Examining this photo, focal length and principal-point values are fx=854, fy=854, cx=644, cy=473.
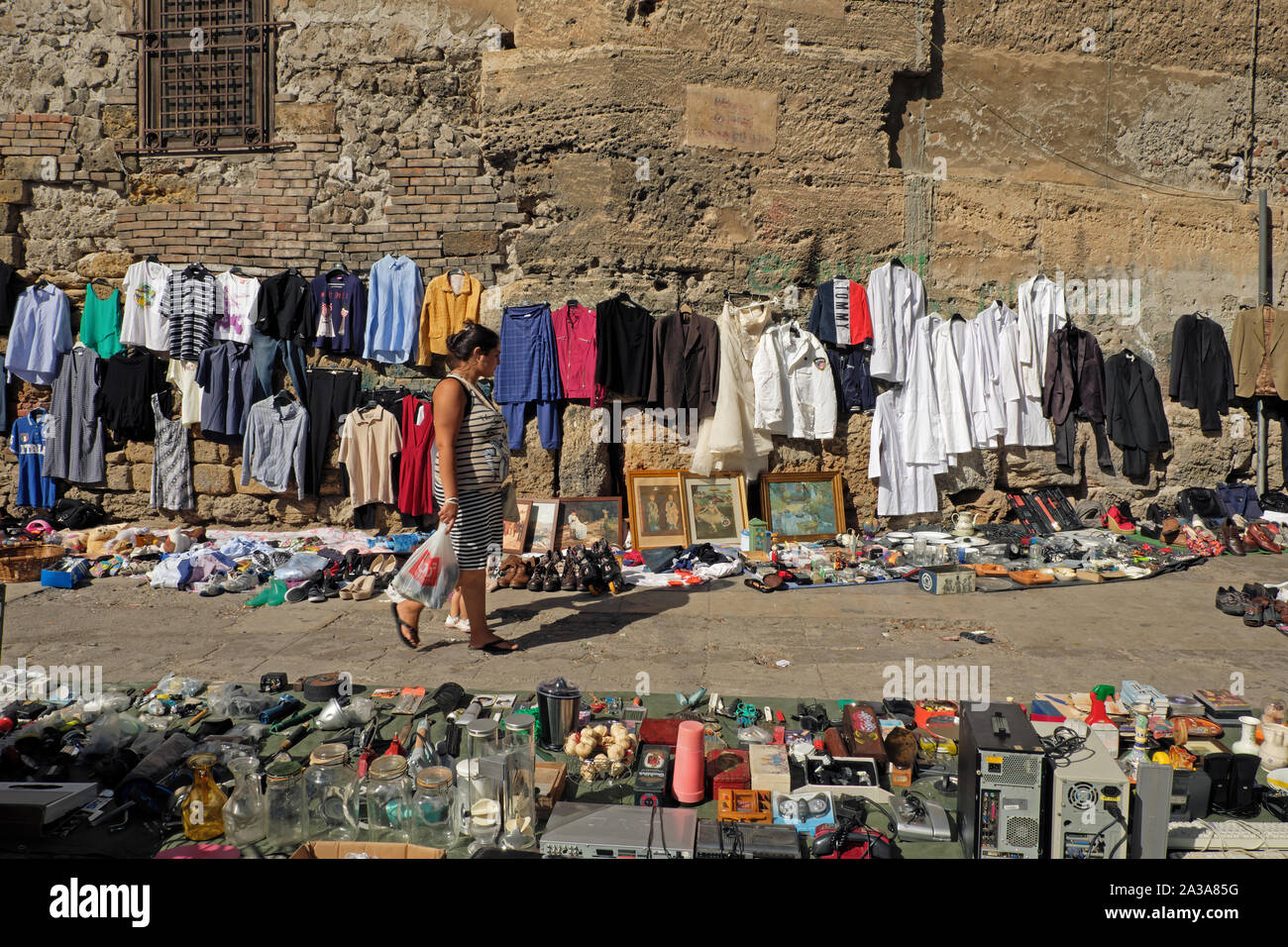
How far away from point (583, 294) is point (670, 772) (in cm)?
502

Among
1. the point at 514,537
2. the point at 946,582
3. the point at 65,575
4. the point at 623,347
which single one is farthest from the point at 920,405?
the point at 65,575

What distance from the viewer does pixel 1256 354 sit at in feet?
26.3

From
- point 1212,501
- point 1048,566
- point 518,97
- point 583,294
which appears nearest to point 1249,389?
point 1212,501

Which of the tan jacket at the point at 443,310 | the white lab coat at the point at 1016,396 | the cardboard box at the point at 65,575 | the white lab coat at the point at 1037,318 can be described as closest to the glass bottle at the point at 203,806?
the cardboard box at the point at 65,575

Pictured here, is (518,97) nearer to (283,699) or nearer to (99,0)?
(99,0)

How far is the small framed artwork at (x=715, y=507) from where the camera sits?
7.14 m

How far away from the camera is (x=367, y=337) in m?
7.19

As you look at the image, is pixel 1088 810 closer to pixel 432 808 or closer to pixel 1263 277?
pixel 432 808

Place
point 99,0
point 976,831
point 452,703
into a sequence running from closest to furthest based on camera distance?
point 976,831
point 452,703
point 99,0

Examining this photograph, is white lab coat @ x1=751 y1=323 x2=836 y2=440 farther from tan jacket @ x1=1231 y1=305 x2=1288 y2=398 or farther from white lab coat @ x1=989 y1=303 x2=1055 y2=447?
tan jacket @ x1=1231 y1=305 x2=1288 y2=398

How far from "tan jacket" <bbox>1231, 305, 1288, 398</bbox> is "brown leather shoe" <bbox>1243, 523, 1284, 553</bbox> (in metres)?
1.56

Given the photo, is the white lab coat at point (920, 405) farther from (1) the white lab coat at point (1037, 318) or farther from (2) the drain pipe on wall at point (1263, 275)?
(2) the drain pipe on wall at point (1263, 275)

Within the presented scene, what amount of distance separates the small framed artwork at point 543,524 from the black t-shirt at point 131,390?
3.45 meters

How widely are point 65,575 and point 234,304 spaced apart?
2.58m
